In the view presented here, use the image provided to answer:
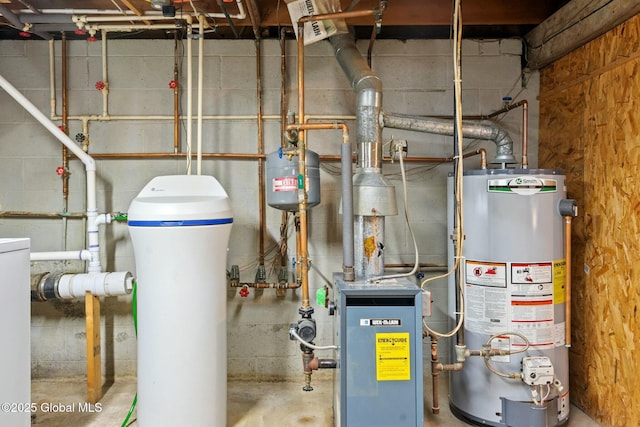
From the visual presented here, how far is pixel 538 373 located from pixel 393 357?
73 centimetres

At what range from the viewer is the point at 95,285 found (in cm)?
229

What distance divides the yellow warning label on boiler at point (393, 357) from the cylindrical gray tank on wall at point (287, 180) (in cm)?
78

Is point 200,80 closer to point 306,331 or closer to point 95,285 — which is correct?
point 95,285

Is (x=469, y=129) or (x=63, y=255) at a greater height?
(x=469, y=129)

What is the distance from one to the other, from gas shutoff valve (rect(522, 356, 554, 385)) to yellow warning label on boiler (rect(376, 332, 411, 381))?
24.4 inches

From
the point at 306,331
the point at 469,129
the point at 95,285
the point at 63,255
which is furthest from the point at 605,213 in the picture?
the point at 63,255

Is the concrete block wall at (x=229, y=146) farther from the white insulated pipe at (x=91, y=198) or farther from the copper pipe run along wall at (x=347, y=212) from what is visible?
the copper pipe run along wall at (x=347, y=212)

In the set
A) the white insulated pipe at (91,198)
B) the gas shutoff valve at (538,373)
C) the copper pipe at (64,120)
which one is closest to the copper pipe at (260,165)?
the white insulated pipe at (91,198)

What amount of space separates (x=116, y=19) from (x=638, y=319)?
307 centimetres

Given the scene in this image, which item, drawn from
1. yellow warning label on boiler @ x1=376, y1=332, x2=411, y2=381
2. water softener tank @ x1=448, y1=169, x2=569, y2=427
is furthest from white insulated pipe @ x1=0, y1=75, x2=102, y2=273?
water softener tank @ x1=448, y1=169, x2=569, y2=427

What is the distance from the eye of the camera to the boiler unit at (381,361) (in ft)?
5.42

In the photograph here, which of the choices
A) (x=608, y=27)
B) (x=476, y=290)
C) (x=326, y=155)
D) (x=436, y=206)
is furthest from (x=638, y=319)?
(x=326, y=155)

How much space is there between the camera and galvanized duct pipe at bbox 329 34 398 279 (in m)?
1.85

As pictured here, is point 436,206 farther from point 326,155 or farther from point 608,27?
point 608,27
